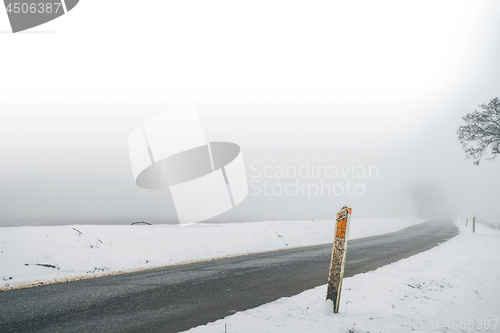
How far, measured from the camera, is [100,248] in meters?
10.1

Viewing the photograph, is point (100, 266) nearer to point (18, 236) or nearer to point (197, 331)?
point (18, 236)

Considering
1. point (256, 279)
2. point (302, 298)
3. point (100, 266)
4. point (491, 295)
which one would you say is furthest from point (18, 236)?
point (491, 295)

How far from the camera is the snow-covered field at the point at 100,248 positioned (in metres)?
7.88

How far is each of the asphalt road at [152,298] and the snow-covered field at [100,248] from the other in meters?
1.69

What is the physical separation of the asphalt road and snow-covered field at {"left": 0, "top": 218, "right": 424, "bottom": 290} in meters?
1.69

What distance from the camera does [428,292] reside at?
600 centimetres

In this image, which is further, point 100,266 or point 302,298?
point 100,266

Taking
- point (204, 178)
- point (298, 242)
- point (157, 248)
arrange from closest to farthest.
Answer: point (157, 248) < point (204, 178) < point (298, 242)

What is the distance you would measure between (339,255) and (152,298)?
12.1 feet

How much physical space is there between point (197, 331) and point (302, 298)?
237 cm

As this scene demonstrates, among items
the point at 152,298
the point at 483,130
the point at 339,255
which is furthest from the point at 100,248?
the point at 483,130

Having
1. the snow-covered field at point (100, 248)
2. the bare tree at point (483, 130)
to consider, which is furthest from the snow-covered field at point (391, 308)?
the bare tree at point (483, 130)

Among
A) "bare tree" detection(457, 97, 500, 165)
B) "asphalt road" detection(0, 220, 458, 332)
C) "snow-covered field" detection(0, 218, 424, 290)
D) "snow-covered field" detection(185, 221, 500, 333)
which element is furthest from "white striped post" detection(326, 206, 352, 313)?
"bare tree" detection(457, 97, 500, 165)

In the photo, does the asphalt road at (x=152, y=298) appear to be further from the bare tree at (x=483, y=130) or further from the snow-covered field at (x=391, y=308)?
the bare tree at (x=483, y=130)
